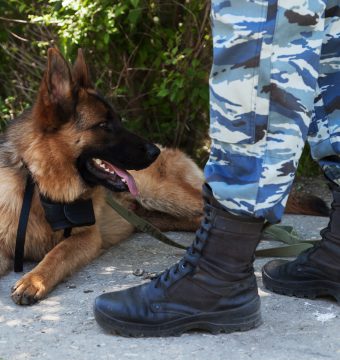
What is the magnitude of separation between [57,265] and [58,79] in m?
1.00

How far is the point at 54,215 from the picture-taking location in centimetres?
353

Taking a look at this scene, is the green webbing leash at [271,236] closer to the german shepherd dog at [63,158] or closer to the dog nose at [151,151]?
the german shepherd dog at [63,158]

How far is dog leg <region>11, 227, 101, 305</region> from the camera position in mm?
3035

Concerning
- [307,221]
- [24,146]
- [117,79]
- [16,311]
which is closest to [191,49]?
[117,79]

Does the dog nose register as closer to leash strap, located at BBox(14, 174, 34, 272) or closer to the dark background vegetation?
leash strap, located at BBox(14, 174, 34, 272)

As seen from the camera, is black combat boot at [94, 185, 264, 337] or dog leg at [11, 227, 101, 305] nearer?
black combat boot at [94, 185, 264, 337]

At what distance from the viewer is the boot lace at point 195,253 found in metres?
2.46

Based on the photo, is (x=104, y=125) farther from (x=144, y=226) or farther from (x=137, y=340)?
(x=137, y=340)

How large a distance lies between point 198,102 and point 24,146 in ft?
8.02

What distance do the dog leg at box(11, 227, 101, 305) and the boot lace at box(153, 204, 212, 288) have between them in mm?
780

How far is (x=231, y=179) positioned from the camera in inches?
90.9

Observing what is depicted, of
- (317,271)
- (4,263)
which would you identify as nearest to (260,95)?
(317,271)

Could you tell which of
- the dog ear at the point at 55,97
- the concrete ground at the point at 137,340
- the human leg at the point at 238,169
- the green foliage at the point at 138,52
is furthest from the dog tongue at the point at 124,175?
the green foliage at the point at 138,52

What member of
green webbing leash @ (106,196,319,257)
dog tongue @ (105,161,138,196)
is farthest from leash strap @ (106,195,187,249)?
dog tongue @ (105,161,138,196)
